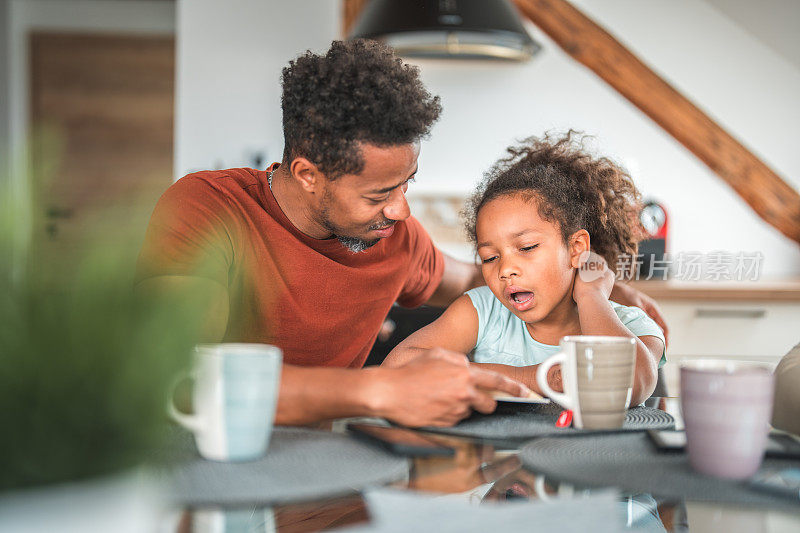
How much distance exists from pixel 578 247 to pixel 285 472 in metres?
0.89

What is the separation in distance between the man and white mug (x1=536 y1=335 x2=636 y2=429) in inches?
13.9

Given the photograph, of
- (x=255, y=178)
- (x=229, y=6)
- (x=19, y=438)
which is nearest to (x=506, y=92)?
(x=229, y=6)

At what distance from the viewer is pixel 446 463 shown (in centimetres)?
70

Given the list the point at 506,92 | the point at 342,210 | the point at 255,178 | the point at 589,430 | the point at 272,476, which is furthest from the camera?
the point at 506,92

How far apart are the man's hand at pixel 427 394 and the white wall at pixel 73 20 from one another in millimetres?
4358

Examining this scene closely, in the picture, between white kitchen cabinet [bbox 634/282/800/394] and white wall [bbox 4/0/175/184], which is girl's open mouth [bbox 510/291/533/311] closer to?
white kitchen cabinet [bbox 634/282/800/394]

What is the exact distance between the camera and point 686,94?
3277 millimetres

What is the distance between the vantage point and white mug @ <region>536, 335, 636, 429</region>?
2.69ft

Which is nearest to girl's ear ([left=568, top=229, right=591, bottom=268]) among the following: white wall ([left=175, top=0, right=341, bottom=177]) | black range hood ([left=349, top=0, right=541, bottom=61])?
black range hood ([left=349, top=0, right=541, bottom=61])

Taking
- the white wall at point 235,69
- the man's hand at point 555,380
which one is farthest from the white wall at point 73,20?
the man's hand at point 555,380

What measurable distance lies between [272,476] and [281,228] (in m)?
0.80

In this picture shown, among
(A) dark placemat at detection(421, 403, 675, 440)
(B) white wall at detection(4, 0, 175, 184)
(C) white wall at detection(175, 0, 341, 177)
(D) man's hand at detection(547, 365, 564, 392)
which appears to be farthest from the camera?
(B) white wall at detection(4, 0, 175, 184)

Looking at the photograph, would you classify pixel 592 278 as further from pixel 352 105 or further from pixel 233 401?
pixel 233 401

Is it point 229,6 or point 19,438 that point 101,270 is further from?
point 229,6
